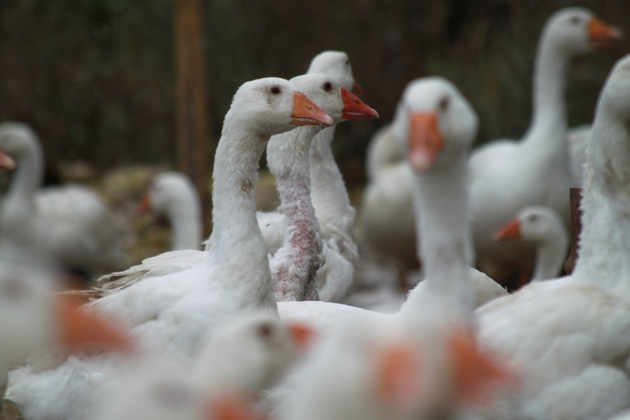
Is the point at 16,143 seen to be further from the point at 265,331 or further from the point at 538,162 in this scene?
the point at 265,331

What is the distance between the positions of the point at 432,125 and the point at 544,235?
5.46 meters

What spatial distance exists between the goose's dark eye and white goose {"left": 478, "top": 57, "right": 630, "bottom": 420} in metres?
1.07

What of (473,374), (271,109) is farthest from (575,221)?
(473,374)

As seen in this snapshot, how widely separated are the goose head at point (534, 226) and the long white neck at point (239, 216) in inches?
161

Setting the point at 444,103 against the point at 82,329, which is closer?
the point at 82,329

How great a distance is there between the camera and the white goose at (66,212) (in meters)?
11.3

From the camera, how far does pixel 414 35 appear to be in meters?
16.2

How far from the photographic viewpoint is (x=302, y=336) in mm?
3996

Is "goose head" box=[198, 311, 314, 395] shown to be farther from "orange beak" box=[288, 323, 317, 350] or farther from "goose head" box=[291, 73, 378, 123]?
"goose head" box=[291, 73, 378, 123]

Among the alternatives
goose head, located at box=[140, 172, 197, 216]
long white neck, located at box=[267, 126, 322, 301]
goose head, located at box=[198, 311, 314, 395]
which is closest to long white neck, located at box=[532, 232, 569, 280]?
goose head, located at box=[140, 172, 197, 216]

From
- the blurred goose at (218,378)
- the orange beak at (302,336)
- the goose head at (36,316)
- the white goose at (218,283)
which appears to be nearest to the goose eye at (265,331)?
the blurred goose at (218,378)

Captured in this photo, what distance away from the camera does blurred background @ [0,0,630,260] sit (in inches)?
596

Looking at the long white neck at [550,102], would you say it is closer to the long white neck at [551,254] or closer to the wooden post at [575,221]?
the long white neck at [551,254]

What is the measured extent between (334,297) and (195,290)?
1571 mm
